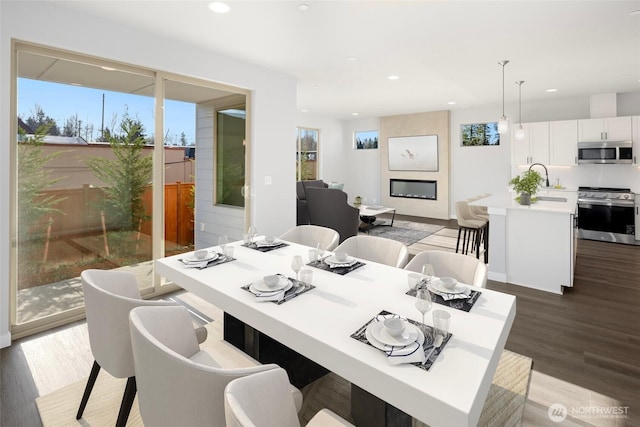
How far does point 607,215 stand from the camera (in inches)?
233

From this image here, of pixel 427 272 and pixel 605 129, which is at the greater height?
pixel 605 129

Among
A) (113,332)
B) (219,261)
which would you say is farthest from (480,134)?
(113,332)

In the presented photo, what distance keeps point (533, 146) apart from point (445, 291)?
6.36m

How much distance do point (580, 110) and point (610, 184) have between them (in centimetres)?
151

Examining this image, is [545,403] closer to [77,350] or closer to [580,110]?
[77,350]

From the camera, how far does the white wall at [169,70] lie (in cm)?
257

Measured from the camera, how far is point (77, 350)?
8.50ft

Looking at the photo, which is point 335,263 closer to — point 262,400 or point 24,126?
point 262,400

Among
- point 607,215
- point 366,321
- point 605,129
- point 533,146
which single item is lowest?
point 366,321

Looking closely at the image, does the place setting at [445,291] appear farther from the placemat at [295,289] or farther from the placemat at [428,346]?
the placemat at [295,289]

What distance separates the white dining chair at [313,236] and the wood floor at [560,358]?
1608 millimetres

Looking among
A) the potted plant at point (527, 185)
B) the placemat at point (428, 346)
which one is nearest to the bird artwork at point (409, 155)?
the potted plant at point (527, 185)

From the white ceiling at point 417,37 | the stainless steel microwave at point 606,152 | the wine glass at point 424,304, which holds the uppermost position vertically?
the white ceiling at point 417,37

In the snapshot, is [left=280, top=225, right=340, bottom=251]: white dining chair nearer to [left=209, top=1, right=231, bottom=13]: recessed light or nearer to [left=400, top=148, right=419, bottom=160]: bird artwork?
[left=209, top=1, right=231, bottom=13]: recessed light
